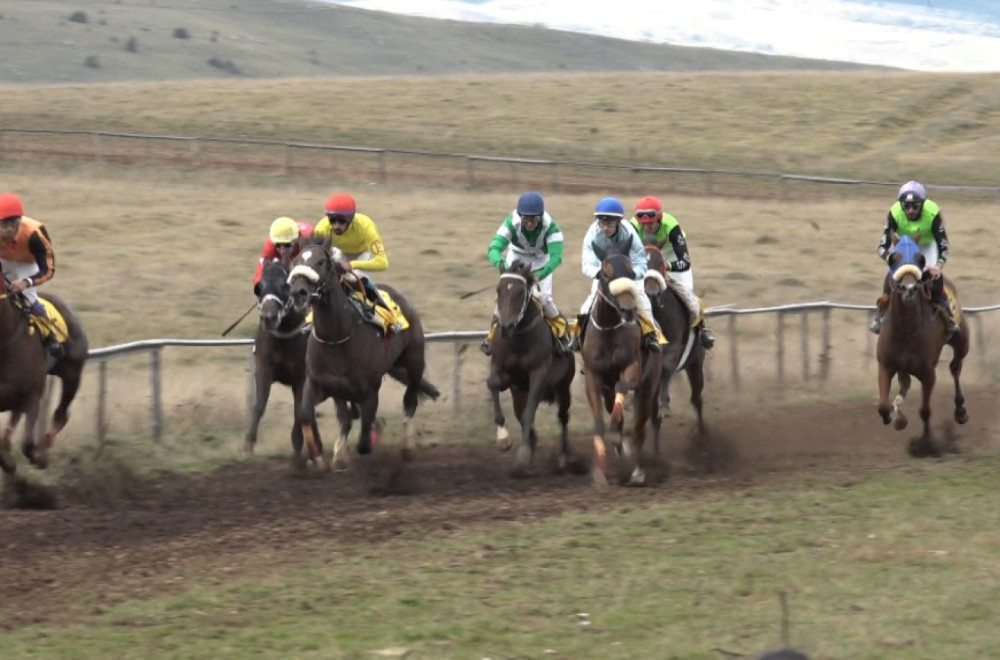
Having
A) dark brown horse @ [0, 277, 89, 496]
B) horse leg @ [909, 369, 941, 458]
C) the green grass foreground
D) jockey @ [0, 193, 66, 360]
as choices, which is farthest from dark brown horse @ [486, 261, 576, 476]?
dark brown horse @ [0, 277, 89, 496]

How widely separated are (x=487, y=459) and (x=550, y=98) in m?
44.0

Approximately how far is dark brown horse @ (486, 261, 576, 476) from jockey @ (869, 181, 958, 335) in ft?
10.7

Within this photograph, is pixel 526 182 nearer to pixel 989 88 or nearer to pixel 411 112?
pixel 411 112

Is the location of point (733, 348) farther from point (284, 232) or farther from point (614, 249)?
point (284, 232)

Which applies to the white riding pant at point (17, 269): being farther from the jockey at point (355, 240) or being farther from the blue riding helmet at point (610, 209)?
the blue riding helmet at point (610, 209)

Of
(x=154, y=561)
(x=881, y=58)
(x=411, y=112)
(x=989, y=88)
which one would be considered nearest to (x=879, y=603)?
(x=154, y=561)

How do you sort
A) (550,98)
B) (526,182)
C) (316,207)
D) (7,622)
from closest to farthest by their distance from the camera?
(7,622)
(316,207)
(526,182)
(550,98)

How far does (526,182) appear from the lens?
132 feet

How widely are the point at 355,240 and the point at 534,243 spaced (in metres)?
1.59

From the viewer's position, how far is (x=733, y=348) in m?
20.2

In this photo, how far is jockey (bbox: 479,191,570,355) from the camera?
568 inches

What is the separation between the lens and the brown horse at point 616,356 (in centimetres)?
1325

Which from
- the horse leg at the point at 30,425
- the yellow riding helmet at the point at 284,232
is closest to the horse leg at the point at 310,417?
the yellow riding helmet at the point at 284,232

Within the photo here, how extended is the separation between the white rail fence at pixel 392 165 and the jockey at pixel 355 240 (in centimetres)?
2456
